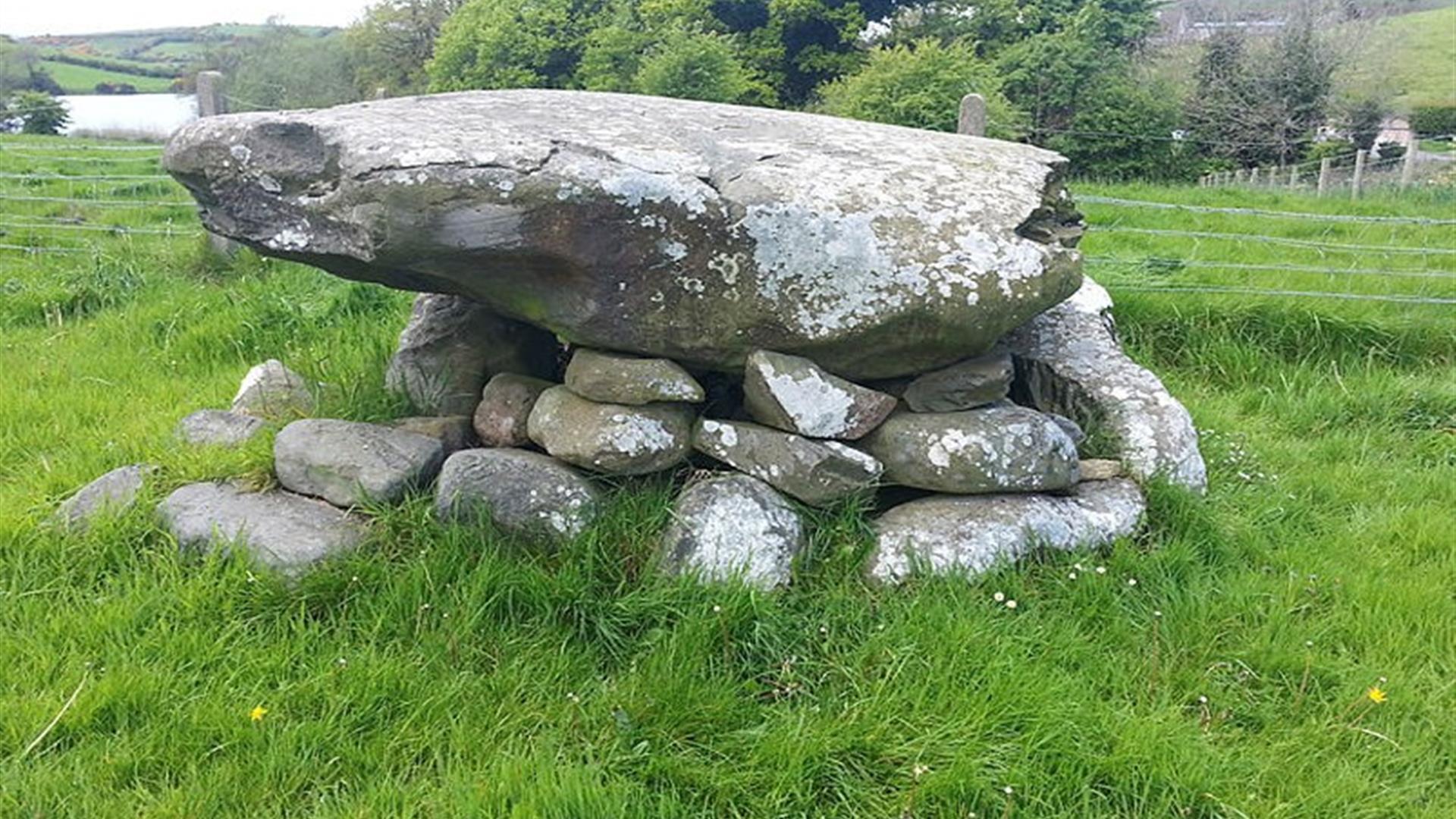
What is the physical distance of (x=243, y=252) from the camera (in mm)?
9188

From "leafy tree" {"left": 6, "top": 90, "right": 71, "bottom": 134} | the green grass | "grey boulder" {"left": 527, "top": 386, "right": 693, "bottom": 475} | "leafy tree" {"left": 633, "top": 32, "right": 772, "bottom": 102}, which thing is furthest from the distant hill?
"grey boulder" {"left": 527, "top": 386, "right": 693, "bottom": 475}

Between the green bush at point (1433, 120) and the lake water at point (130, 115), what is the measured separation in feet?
88.6

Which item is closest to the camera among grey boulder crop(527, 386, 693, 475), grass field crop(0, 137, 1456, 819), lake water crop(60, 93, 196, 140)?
grass field crop(0, 137, 1456, 819)

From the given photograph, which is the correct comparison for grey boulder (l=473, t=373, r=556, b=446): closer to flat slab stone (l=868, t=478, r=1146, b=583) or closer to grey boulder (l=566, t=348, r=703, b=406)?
grey boulder (l=566, t=348, r=703, b=406)

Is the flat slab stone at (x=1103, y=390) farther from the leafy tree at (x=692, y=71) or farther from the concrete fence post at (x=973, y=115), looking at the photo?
the leafy tree at (x=692, y=71)

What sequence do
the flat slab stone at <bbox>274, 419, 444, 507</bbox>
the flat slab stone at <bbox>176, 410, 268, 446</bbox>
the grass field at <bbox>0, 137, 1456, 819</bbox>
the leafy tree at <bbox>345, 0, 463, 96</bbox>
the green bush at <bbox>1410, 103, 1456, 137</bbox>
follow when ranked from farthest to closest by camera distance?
the leafy tree at <bbox>345, 0, 463, 96</bbox>
the green bush at <bbox>1410, 103, 1456, 137</bbox>
the flat slab stone at <bbox>176, 410, 268, 446</bbox>
the flat slab stone at <bbox>274, 419, 444, 507</bbox>
the grass field at <bbox>0, 137, 1456, 819</bbox>

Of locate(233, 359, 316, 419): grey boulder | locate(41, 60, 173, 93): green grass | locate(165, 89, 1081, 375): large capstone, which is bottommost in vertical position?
locate(233, 359, 316, 419): grey boulder

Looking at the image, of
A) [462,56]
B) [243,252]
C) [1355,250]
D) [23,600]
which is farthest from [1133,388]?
[462,56]

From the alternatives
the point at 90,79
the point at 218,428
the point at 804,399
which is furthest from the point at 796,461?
the point at 90,79

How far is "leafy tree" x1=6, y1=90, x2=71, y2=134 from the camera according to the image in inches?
1110

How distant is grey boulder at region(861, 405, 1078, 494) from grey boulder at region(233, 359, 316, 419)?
2844 mm

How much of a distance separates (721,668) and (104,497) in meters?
2.73

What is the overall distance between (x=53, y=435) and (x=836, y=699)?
175 inches

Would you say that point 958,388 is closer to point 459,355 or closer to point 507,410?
point 507,410
